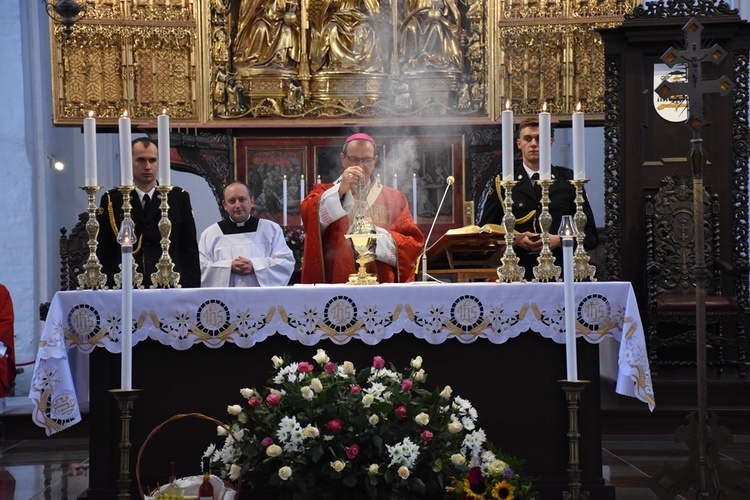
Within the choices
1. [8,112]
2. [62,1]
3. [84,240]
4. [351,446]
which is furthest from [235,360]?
[8,112]

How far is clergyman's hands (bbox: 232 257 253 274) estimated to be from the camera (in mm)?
6730

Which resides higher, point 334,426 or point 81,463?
point 334,426

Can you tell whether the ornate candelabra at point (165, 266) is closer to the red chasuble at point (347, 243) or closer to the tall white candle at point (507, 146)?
the red chasuble at point (347, 243)

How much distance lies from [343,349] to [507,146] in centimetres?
117

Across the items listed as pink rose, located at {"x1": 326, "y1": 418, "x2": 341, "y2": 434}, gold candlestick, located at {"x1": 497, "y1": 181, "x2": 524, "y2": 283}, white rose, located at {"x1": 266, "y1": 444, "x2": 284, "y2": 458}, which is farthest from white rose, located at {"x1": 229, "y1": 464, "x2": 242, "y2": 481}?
gold candlestick, located at {"x1": 497, "y1": 181, "x2": 524, "y2": 283}

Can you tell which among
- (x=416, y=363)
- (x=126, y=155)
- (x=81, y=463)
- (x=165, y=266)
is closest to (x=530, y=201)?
(x=416, y=363)

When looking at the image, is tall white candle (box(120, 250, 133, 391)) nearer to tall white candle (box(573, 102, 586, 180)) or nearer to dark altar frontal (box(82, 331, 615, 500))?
dark altar frontal (box(82, 331, 615, 500))

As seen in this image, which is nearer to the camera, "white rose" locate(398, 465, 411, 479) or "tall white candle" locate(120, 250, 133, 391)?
"tall white candle" locate(120, 250, 133, 391)

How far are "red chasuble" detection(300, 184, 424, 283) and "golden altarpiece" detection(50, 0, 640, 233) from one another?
3702mm

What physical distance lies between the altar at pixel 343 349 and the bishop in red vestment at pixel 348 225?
95 centimetres

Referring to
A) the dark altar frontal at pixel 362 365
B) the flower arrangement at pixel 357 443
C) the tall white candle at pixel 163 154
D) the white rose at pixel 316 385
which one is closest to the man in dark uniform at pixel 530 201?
the dark altar frontal at pixel 362 365

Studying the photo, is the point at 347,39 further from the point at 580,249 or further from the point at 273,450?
the point at 273,450

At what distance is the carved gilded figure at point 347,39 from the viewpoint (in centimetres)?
1021

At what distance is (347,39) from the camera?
10266 mm
